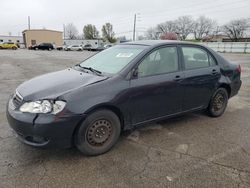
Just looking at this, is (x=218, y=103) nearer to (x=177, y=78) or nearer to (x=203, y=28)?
(x=177, y=78)

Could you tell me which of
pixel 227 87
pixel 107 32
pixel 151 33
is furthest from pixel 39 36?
pixel 227 87

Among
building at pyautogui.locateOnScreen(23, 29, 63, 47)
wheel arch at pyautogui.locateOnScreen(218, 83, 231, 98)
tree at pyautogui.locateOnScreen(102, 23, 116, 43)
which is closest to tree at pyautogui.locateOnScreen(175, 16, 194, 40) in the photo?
tree at pyautogui.locateOnScreen(102, 23, 116, 43)

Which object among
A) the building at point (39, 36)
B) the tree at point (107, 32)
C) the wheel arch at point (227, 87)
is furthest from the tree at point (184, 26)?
the wheel arch at point (227, 87)

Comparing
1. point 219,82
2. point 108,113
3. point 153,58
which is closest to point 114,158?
point 108,113

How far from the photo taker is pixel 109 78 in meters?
3.10

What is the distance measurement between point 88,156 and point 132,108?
91 centimetres

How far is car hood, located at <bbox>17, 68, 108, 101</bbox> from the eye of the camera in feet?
9.20

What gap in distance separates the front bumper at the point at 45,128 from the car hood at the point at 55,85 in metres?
0.26

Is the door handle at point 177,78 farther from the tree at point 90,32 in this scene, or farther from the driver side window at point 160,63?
the tree at point 90,32

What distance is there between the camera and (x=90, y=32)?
3206 inches

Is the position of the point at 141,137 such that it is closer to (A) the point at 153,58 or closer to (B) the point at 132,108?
(B) the point at 132,108

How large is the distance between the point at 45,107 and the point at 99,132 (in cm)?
80

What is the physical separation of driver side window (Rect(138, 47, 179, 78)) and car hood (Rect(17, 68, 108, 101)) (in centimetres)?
67

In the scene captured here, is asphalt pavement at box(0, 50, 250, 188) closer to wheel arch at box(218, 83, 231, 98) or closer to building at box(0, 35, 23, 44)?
wheel arch at box(218, 83, 231, 98)
